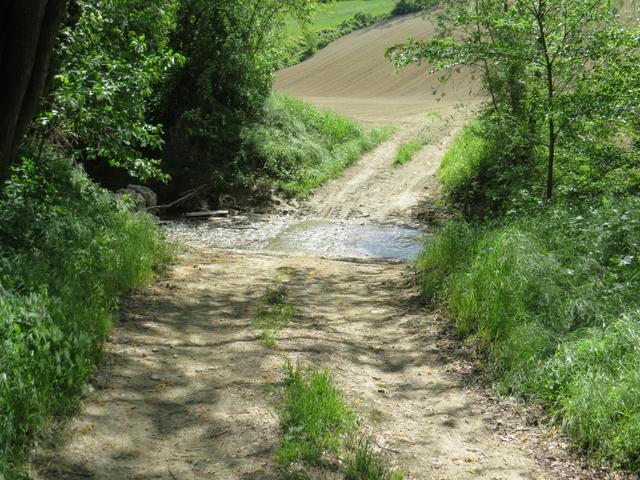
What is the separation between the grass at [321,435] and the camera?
4176mm

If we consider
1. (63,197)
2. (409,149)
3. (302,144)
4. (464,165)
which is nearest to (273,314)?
(63,197)

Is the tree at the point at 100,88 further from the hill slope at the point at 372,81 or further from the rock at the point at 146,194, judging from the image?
the hill slope at the point at 372,81

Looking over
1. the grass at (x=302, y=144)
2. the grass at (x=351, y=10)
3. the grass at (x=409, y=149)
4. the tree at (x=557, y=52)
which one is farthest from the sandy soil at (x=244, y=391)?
the grass at (x=351, y=10)

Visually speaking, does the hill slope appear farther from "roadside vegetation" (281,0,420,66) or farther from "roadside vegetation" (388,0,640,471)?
"roadside vegetation" (388,0,640,471)

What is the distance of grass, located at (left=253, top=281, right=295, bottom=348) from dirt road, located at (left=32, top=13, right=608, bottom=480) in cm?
9

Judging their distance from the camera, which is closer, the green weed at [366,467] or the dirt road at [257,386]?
the green weed at [366,467]

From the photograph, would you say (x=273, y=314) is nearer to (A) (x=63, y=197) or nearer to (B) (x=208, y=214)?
(A) (x=63, y=197)

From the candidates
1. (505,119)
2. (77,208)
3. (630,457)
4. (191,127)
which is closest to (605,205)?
(630,457)

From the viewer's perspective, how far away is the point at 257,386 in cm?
538

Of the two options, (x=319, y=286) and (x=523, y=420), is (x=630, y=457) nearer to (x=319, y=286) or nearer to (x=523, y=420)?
(x=523, y=420)

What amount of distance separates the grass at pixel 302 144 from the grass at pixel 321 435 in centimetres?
1438

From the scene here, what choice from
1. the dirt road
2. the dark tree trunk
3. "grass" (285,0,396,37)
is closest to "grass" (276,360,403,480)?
the dirt road

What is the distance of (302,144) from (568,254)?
51.1 ft

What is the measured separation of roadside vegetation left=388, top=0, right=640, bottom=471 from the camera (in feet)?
16.1
